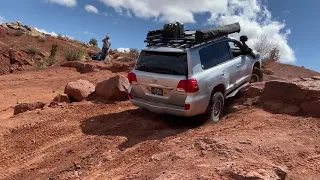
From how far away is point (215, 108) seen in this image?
730 centimetres

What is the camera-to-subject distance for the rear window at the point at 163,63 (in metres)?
6.76

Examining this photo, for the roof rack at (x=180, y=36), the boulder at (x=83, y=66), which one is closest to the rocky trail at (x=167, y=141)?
the roof rack at (x=180, y=36)

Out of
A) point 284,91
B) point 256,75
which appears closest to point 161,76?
point 284,91

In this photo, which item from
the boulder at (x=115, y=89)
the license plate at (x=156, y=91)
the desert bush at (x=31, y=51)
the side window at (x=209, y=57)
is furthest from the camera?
the desert bush at (x=31, y=51)

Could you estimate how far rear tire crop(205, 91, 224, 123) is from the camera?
7102mm

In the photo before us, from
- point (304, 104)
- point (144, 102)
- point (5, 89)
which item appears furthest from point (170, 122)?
point (5, 89)

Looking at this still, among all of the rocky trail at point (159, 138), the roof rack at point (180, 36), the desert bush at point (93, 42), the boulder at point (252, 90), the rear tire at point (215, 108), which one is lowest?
the rocky trail at point (159, 138)

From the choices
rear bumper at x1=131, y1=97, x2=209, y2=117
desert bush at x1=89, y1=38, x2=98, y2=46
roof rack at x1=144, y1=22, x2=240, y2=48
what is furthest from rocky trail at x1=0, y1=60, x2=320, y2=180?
desert bush at x1=89, y1=38, x2=98, y2=46

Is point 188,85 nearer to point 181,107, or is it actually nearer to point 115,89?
point 181,107

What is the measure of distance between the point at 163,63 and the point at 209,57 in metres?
1.02

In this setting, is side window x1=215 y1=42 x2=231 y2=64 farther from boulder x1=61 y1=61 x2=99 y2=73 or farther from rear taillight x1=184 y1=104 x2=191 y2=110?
boulder x1=61 y1=61 x2=99 y2=73

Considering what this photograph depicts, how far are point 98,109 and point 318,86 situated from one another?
5.31m

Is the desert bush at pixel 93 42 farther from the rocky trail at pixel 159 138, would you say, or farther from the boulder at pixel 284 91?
the boulder at pixel 284 91

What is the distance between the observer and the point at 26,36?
126 ft
